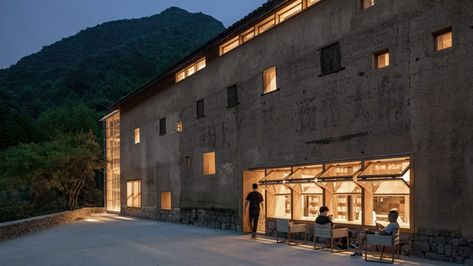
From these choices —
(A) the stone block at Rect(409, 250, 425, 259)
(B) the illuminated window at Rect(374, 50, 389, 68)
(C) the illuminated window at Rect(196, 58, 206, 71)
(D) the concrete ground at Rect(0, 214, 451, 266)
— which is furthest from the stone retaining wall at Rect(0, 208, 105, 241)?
(B) the illuminated window at Rect(374, 50, 389, 68)

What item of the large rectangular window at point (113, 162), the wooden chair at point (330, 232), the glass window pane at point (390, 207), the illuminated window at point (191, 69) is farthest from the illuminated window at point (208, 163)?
the large rectangular window at point (113, 162)

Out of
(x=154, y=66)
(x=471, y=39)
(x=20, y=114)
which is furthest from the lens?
(x=154, y=66)

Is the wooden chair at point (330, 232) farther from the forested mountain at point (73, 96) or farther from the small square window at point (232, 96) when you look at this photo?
the forested mountain at point (73, 96)

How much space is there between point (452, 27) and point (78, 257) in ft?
36.5

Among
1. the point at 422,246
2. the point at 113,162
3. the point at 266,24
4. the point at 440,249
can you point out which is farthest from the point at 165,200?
the point at 440,249

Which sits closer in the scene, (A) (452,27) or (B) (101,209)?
(A) (452,27)

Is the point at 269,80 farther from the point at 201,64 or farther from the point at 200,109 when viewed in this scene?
the point at 201,64

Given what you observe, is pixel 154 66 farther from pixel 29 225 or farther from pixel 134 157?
pixel 29 225

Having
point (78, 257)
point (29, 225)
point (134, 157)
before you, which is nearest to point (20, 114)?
point (134, 157)

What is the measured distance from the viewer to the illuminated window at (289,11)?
15.3m

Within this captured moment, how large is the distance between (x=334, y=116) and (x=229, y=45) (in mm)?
7976

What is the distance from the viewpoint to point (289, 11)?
15938 millimetres

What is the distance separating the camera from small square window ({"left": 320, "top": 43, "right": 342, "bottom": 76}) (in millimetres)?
13430

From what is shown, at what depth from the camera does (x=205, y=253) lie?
12.6m
